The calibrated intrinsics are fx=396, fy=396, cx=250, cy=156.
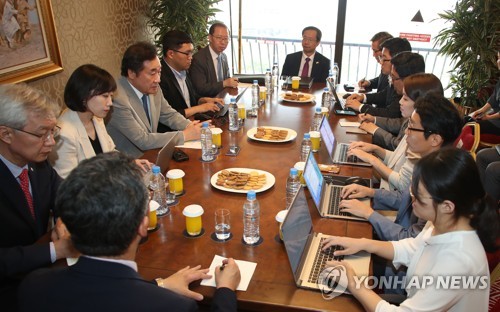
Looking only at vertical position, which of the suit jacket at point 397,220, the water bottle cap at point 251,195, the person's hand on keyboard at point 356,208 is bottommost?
the suit jacket at point 397,220

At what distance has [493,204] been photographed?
1.32m

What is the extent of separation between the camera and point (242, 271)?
140 centimetres

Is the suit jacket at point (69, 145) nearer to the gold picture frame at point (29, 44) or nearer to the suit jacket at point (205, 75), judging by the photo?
the gold picture frame at point (29, 44)

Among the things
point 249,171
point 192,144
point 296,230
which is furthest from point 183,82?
point 296,230

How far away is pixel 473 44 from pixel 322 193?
3761mm

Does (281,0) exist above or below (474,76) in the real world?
above

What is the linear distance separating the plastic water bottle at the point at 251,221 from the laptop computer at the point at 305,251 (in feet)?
0.64

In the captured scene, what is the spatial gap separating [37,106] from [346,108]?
2.50 meters

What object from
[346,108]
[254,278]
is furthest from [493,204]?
[346,108]

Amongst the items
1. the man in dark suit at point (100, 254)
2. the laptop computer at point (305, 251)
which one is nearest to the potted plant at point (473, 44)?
the laptop computer at point (305, 251)

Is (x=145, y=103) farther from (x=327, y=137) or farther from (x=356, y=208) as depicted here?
(x=356, y=208)

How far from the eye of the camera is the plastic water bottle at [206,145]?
92.5 inches

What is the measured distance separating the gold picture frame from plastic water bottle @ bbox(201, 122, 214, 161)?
1641 mm

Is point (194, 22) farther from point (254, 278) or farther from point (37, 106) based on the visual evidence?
point (254, 278)
